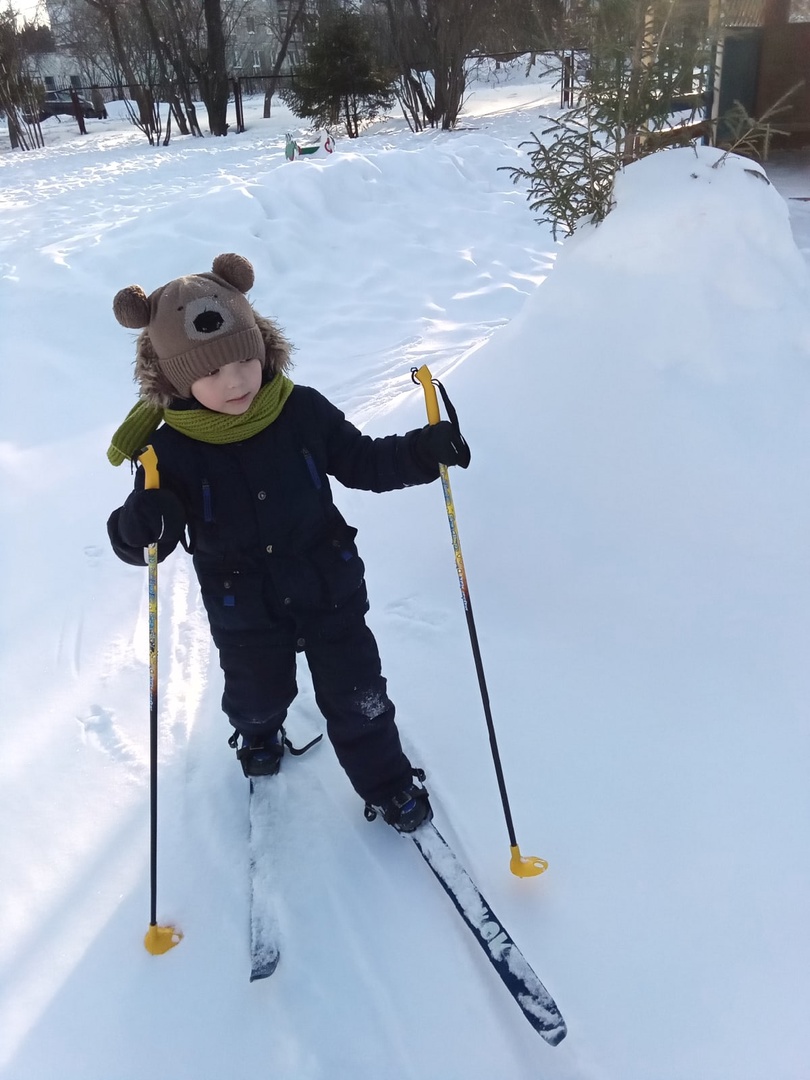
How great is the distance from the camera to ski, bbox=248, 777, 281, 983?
1772mm

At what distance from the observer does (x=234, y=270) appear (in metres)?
1.87

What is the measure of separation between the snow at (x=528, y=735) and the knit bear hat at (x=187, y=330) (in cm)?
119

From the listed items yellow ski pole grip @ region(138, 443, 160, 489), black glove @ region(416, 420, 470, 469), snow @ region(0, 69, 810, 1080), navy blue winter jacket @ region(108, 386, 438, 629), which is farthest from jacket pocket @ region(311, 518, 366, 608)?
snow @ region(0, 69, 810, 1080)

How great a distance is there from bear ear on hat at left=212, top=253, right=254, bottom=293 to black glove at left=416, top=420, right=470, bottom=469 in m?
0.57

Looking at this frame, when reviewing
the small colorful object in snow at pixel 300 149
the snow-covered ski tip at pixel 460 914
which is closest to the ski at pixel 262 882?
the snow-covered ski tip at pixel 460 914

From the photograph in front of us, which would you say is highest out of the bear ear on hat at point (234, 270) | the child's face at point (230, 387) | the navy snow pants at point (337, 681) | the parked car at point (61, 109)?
the parked car at point (61, 109)

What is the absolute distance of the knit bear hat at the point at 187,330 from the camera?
1.73 m

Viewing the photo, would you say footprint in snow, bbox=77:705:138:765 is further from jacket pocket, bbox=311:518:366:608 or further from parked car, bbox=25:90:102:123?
parked car, bbox=25:90:102:123

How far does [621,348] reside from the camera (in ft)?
9.29

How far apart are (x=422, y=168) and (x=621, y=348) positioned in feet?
26.0

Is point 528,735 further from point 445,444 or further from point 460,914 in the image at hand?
point 445,444

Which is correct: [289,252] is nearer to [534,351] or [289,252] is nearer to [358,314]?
[358,314]

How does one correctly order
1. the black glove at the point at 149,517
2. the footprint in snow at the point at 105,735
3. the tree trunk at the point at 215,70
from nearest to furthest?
the black glove at the point at 149,517 < the footprint in snow at the point at 105,735 < the tree trunk at the point at 215,70

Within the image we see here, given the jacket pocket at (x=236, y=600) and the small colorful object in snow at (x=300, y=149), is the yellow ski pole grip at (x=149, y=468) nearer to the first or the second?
the jacket pocket at (x=236, y=600)
